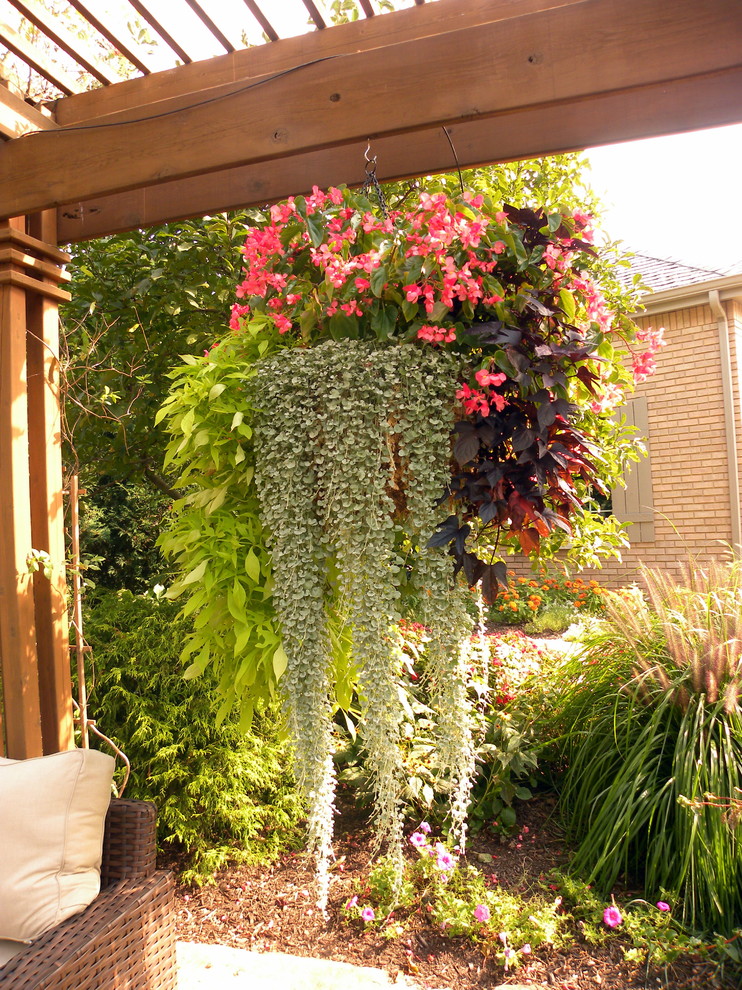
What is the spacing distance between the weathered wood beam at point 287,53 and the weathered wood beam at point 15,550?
0.50 meters

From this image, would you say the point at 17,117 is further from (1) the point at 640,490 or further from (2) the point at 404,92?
(1) the point at 640,490

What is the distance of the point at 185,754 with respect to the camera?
9.48ft

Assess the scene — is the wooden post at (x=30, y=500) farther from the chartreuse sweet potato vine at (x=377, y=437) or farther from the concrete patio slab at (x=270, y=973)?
the concrete patio slab at (x=270, y=973)

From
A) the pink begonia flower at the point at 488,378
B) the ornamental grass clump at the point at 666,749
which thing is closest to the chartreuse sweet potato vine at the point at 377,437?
the pink begonia flower at the point at 488,378

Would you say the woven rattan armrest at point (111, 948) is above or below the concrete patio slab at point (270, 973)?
above

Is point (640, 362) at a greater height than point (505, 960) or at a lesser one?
greater

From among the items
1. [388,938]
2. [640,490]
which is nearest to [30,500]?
[388,938]

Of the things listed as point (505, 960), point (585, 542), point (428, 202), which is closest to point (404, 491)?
point (428, 202)

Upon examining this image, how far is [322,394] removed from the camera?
1.57 meters

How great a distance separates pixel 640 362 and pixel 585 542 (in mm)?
982

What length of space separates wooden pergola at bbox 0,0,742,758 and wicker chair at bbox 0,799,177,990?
41cm

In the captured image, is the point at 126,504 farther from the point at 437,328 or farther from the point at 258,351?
the point at 437,328

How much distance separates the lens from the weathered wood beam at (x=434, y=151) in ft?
5.59

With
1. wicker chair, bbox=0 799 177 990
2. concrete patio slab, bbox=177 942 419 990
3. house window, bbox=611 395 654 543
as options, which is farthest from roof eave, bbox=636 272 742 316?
wicker chair, bbox=0 799 177 990
